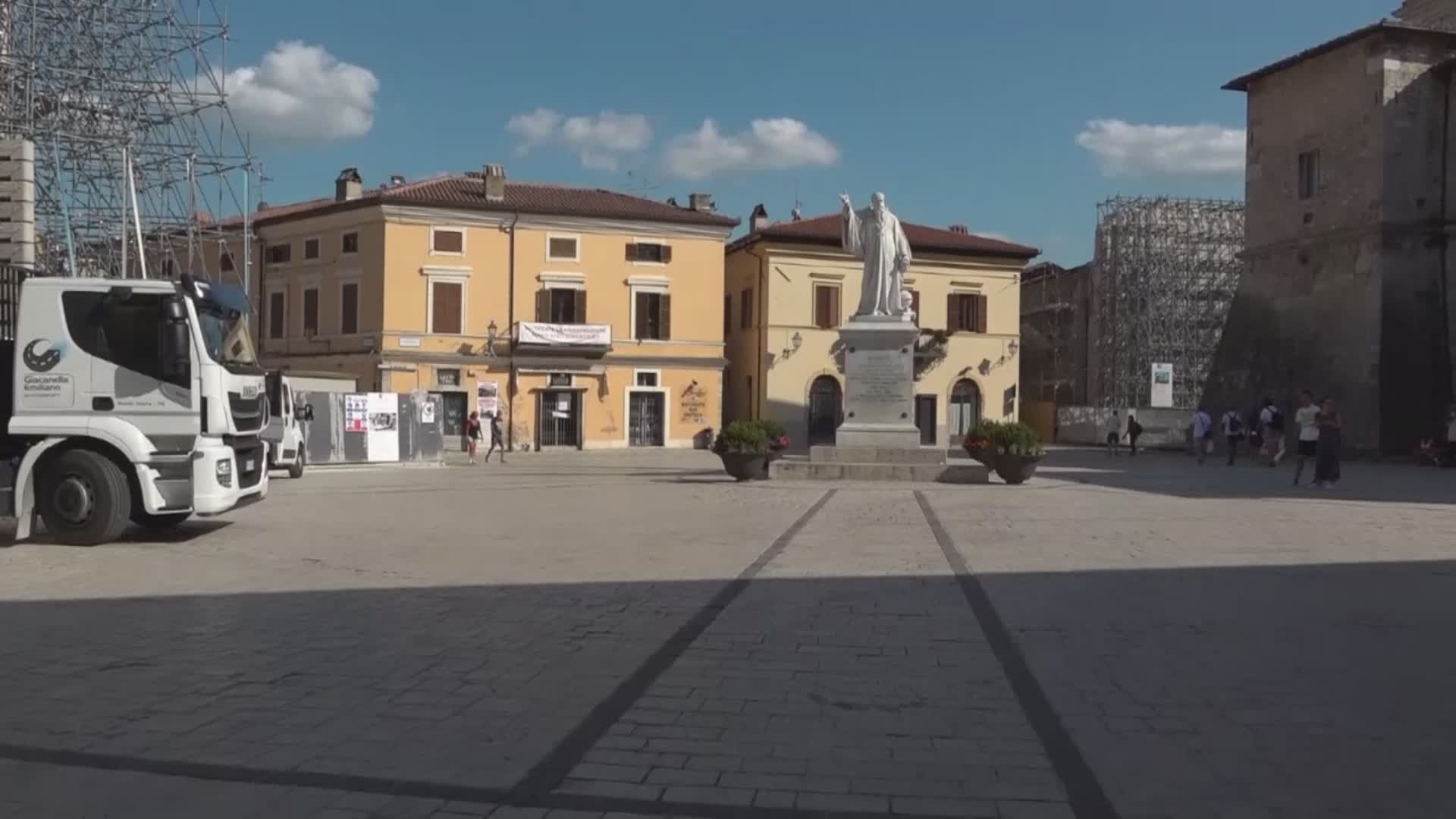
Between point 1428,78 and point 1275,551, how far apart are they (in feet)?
96.3

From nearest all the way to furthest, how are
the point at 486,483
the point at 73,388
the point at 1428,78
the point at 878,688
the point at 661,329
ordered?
the point at 878,688 → the point at 73,388 → the point at 486,483 → the point at 1428,78 → the point at 661,329

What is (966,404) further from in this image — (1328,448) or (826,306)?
(1328,448)

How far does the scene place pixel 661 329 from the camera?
46375 mm

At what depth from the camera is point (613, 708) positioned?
5953 mm

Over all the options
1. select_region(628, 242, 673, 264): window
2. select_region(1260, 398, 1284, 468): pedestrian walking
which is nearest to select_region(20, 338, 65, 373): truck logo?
select_region(1260, 398, 1284, 468): pedestrian walking

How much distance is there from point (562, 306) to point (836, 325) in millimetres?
10927

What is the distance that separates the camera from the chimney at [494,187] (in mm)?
44781

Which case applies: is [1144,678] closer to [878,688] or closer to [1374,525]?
[878,688]

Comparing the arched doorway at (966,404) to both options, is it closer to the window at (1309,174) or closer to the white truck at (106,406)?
the window at (1309,174)

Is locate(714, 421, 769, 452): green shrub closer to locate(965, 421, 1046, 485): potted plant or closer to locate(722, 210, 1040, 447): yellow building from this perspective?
locate(965, 421, 1046, 485): potted plant

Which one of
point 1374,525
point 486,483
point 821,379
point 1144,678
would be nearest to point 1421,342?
point 821,379

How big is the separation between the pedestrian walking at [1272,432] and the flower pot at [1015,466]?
39.1 ft

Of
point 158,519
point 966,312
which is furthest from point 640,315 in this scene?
point 158,519

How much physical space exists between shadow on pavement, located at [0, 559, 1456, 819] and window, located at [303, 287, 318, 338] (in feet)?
126
